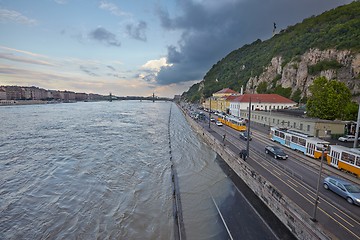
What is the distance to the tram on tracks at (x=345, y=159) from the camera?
55.2 feet

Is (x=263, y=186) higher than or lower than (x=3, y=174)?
higher

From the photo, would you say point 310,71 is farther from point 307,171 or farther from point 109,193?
point 109,193

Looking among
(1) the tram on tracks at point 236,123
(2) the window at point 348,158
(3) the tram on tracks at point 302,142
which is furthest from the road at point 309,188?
(1) the tram on tracks at point 236,123

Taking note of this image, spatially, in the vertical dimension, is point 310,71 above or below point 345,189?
above

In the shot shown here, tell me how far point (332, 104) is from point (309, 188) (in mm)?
26649

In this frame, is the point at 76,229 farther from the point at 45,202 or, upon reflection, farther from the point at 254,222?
the point at 254,222

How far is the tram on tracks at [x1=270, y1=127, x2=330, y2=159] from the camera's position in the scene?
21.8 m

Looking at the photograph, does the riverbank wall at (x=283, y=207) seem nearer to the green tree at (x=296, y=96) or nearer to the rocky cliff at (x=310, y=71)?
the rocky cliff at (x=310, y=71)

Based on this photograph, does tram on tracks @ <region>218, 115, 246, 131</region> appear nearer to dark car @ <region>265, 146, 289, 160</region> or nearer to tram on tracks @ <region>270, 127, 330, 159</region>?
tram on tracks @ <region>270, 127, 330, 159</region>

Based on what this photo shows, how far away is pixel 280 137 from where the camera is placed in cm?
2886

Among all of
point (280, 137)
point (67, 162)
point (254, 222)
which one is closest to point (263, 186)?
point (254, 222)

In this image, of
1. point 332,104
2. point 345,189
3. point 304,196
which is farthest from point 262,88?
point 304,196

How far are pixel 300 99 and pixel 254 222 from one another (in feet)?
216

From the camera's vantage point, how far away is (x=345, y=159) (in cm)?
1789
